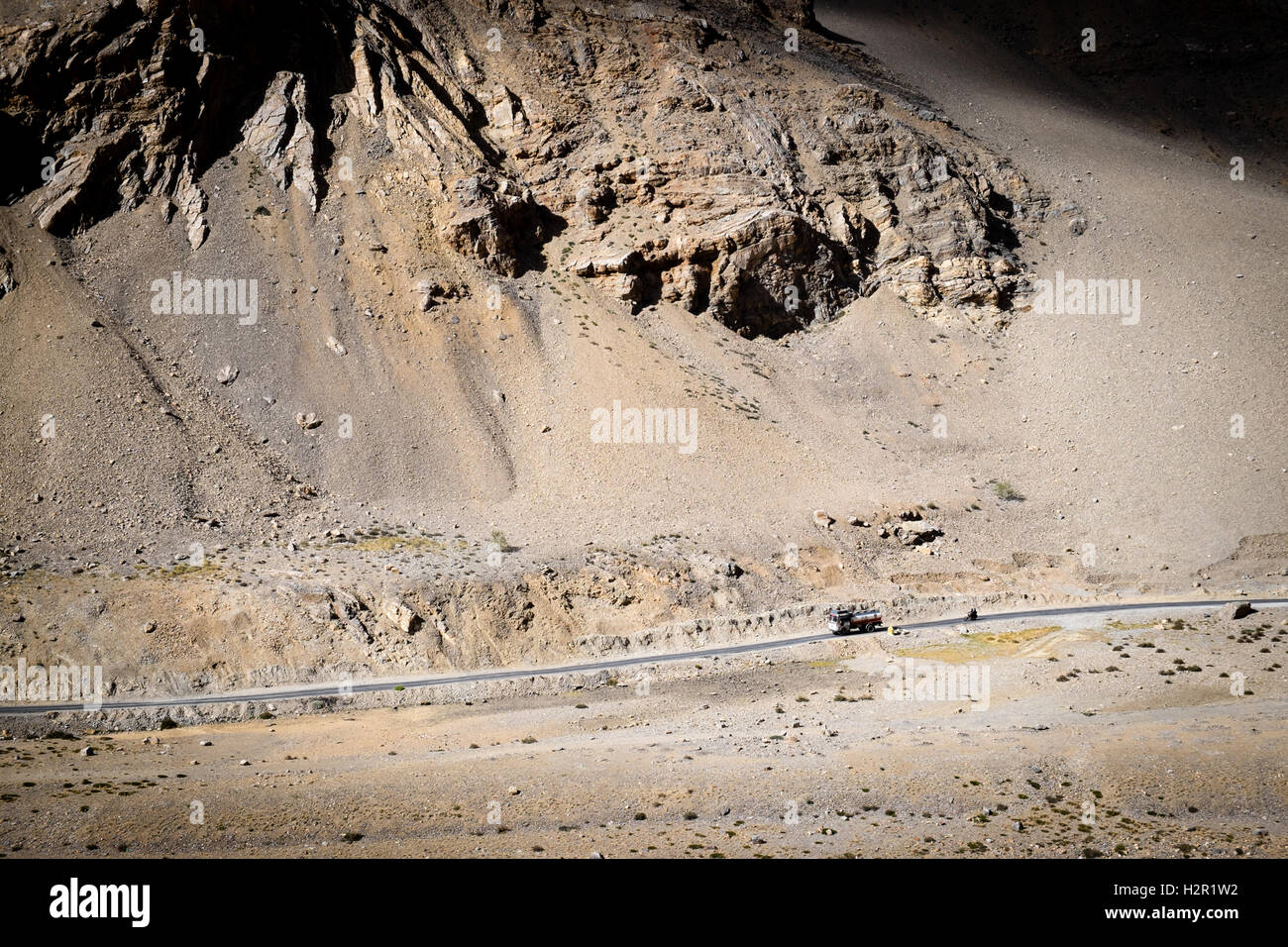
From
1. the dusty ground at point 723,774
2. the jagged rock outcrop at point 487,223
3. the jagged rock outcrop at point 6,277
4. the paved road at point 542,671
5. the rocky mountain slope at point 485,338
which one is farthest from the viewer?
the jagged rock outcrop at point 487,223

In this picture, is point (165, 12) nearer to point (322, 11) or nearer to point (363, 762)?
point (322, 11)

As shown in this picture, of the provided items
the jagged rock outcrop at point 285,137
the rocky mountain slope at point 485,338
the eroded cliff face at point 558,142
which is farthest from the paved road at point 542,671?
the jagged rock outcrop at point 285,137

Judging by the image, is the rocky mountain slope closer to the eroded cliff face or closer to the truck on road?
the eroded cliff face

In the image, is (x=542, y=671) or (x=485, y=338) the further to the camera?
(x=485, y=338)

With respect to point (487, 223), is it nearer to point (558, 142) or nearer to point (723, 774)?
point (558, 142)

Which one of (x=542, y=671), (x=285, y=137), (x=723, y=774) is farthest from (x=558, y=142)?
(x=723, y=774)

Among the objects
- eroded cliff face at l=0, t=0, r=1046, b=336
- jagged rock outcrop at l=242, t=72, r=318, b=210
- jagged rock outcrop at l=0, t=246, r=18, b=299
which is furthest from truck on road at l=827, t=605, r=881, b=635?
jagged rock outcrop at l=0, t=246, r=18, b=299

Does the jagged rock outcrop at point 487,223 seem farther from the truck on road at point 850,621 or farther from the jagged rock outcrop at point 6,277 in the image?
the truck on road at point 850,621
